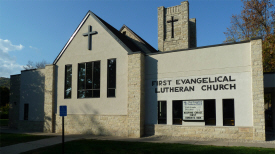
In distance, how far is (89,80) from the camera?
16750mm

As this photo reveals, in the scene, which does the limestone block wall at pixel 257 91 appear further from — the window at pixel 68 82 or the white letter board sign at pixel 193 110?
the window at pixel 68 82

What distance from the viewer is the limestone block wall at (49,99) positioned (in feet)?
58.4

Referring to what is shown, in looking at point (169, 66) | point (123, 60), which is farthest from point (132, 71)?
point (169, 66)

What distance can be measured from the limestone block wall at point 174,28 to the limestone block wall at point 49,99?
32.7ft

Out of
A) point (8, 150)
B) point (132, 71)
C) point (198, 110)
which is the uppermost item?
point (132, 71)

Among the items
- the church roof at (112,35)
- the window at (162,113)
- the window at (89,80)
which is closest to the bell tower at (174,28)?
the church roof at (112,35)

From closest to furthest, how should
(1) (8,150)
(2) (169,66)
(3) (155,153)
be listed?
1. (3) (155,153)
2. (1) (8,150)
3. (2) (169,66)

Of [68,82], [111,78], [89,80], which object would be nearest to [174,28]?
[111,78]

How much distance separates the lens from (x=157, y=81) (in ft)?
48.1

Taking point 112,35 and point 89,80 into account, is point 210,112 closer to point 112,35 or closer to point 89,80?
point 112,35

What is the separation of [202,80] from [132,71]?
4520mm

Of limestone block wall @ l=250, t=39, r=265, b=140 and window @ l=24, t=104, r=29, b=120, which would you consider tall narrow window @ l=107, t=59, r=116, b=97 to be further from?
window @ l=24, t=104, r=29, b=120

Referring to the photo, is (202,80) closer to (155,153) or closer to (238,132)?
(238,132)

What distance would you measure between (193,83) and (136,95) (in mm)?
3677
